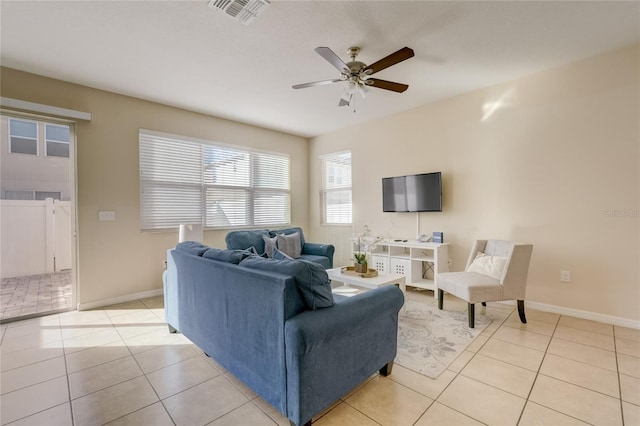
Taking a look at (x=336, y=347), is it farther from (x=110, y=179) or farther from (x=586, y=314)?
(x=110, y=179)

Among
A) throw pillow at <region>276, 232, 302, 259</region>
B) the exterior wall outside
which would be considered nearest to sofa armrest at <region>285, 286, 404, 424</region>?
throw pillow at <region>276, 232, 302, 259</region>

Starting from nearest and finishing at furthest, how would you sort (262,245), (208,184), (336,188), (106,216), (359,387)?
(359,387) → (106,216) → (262,245) → (208,184) → (336,188)

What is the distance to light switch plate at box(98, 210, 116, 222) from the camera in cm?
361

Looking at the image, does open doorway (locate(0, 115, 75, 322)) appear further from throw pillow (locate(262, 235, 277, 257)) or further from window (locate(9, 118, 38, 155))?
throw pillow (locate(262, 235, 277, 257))

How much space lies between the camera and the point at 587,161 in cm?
298

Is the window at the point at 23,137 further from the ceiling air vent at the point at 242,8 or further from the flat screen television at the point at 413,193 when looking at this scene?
the flat screen television at the point at 413,193

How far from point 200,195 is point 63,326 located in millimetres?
2284

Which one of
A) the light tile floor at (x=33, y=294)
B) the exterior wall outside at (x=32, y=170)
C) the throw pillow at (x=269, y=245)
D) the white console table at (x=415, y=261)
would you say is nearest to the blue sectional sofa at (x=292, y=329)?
the throw pillow at (x=269, y=245)

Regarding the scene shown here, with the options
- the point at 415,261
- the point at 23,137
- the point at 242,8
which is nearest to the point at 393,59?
the point at 242,8

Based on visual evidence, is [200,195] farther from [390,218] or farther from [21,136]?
[390,218]

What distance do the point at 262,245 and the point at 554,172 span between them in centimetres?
372

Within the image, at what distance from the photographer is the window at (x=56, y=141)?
3738 millimetres

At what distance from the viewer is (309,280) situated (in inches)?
60.3

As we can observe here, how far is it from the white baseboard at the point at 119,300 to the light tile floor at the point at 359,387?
28.1 inches
